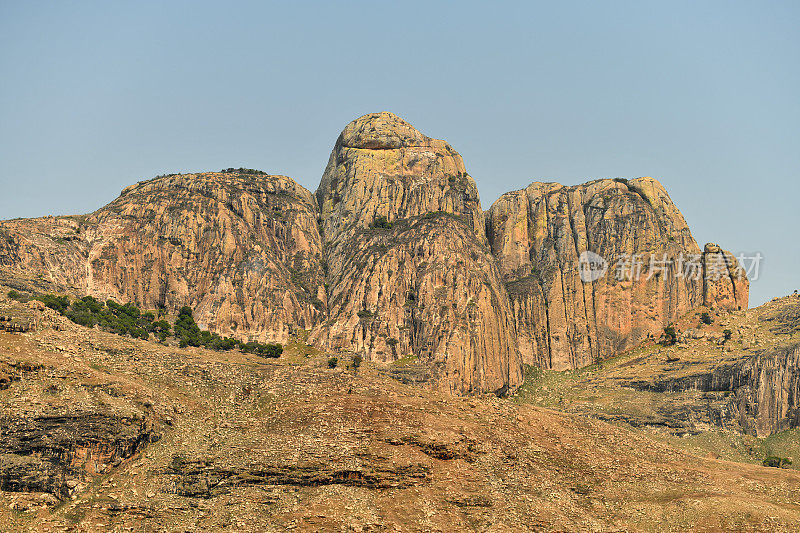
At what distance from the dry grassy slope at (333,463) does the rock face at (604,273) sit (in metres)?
53.4

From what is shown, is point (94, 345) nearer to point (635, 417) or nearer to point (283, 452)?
point (283, 452)

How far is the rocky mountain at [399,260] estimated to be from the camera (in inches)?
4823

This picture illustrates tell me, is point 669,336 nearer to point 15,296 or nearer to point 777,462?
point 777,462

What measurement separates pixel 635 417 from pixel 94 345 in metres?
A: 72.5

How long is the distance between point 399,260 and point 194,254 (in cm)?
3286

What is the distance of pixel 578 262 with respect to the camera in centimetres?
15212

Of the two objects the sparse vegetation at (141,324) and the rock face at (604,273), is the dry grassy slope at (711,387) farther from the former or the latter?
the sparse vegetation at (141,324)

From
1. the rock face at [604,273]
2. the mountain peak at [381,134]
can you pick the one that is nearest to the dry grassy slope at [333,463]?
the rock face at [604,273]

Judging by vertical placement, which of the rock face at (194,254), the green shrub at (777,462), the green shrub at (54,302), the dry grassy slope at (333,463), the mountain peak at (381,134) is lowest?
the green shrub at (777,462)

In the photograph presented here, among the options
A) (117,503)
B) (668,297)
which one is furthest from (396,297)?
(117,503)

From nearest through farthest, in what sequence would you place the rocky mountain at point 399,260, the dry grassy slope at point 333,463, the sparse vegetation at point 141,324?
the dry grassy slope at point 333,463, the sparse vegetation at point 141,324, the rocky mountain at point 399,260

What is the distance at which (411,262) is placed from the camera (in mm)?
133000

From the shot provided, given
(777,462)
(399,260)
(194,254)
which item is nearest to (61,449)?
(194,254)

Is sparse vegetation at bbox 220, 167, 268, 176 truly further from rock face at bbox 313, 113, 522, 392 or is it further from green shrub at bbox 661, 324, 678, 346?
green shrub at bbox 661, 324, 678, 346
